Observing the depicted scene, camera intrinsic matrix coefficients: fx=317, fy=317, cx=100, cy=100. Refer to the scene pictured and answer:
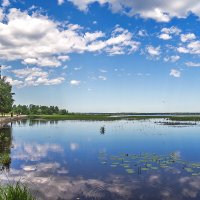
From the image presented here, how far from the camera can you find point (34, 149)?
131 ft

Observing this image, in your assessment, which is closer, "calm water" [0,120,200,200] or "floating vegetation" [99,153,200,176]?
"calm water" [0,120,200,200]

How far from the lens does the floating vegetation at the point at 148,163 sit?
27.3 m

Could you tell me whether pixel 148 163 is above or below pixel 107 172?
above

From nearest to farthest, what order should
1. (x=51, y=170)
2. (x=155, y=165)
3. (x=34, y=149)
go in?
(x=51, y=170) → (x=155, y=165) → (x=34, y=149)

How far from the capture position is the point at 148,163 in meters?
30.3

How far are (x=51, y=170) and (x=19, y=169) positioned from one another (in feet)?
9.27

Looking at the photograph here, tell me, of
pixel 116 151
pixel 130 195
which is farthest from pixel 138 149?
pixel 130 195

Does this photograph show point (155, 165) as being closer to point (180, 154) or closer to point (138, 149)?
point (180, 154)

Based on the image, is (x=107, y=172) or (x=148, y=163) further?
(x=148, y=163)

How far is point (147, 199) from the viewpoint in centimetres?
1919

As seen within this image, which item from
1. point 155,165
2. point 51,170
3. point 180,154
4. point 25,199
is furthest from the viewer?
point 180,154

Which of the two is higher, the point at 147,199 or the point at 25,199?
the point at 25,199

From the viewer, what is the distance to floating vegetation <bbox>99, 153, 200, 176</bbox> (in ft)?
89.7

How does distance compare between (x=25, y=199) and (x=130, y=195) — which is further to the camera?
(x=130, y=195)
